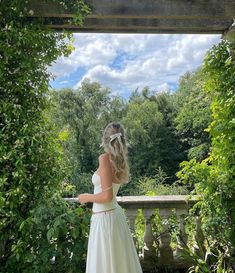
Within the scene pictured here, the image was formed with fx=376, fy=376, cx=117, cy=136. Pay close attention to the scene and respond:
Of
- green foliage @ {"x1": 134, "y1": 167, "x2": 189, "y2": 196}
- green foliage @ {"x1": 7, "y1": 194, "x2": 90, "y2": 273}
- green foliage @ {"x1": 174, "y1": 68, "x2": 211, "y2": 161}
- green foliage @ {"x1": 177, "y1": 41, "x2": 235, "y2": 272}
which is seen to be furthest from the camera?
green foliage @ {"x1": 174, "y1": 68, "x2": 211, "y2": 161}

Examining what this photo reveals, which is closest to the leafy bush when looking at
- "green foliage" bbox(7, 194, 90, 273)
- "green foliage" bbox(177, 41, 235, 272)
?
"green foliage" bbox(7, 194, 90, 273)

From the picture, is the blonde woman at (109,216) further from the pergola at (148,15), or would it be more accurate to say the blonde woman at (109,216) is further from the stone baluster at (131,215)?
the pergola at (148,15)

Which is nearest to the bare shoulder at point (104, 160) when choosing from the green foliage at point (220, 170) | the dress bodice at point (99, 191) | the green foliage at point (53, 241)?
the dress bodice at point (99, 191)

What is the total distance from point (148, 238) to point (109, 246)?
2.83 feet

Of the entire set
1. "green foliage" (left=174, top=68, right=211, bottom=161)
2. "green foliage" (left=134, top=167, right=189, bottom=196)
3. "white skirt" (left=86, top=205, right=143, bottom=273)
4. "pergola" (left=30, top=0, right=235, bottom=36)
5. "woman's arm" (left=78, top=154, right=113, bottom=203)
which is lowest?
"white skirt" (left=86, top=205, right=143, bottom=273)

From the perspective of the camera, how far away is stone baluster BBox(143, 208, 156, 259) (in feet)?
11.2

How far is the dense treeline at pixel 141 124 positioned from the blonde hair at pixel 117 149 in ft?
61.2

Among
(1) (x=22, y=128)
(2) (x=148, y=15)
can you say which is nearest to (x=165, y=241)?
(1) (x=22, y=128)

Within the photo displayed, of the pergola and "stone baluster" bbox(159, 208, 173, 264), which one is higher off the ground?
the pergola

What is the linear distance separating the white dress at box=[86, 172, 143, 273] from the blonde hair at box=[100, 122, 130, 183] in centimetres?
9

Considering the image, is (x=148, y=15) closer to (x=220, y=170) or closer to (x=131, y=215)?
(x=220, y=170)

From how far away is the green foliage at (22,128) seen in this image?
2.81 metres

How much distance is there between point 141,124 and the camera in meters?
26.4

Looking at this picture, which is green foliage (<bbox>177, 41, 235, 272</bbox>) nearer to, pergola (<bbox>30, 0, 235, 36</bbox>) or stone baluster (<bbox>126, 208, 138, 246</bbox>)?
pergola (<bbox>30, 0, 235, 36</bbox>)
